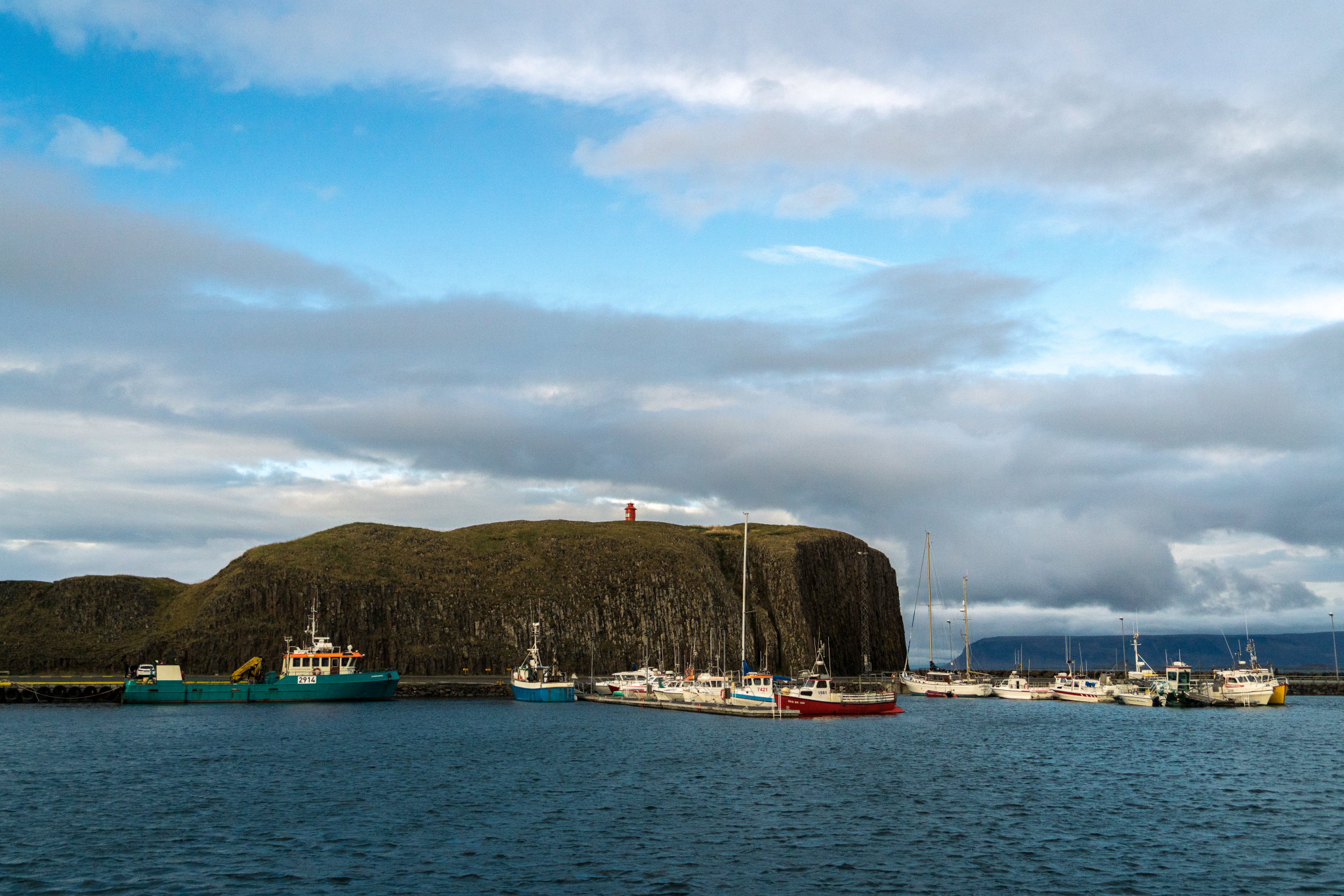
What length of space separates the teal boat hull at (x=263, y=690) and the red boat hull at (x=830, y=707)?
5445 centimetres

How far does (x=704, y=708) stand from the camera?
111 metres

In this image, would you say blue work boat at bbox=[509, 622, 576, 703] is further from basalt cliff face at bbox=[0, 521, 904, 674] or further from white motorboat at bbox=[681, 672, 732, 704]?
Result: basalt cliff face at bbox=[0, 521, 904, 674]

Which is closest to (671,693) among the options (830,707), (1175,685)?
(830,707)

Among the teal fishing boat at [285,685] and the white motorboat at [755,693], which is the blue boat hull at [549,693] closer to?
the teal fishing boat at [285,685]

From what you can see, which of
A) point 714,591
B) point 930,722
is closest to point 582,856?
point 930,722

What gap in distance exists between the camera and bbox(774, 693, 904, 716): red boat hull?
103 metres

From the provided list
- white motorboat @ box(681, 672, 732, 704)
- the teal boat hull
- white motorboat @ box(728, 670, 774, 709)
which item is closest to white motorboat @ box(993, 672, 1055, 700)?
white motorboat @ box(681, 672, 732, 704)

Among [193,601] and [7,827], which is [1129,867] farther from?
[193,601]

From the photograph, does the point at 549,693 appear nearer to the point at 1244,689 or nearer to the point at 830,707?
the point at 830,707

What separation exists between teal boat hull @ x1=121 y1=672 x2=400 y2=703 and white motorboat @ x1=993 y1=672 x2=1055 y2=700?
97481 millimetres

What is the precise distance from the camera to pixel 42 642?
156 meters

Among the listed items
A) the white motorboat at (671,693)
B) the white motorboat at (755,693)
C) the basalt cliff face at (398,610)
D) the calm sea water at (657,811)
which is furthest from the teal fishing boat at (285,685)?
the white motorboat at (755,693)

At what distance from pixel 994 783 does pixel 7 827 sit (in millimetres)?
49937

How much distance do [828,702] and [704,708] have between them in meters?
14.9
